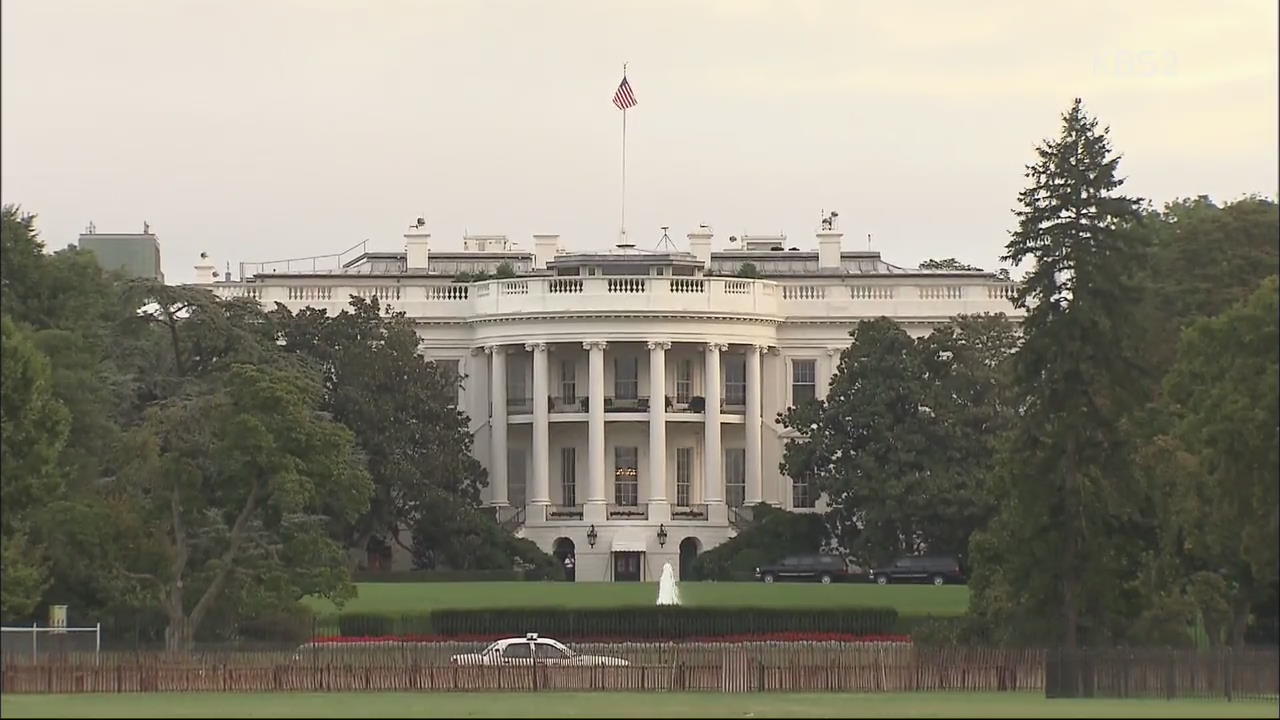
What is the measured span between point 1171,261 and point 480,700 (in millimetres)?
35204

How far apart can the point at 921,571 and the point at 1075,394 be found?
39633 millimetres

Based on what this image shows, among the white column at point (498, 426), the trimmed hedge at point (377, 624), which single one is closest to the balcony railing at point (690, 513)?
the white column at point (498, 426)

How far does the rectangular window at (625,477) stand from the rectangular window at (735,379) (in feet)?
14.6

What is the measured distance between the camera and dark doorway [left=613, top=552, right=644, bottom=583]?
121125 millimetres

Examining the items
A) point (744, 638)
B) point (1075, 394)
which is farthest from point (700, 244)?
point (1075, 394)

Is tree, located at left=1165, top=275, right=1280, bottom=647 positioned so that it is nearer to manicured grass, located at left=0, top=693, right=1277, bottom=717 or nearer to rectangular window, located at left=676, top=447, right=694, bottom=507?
manicured grass, located at left=0, top=693, right=1277, bottom=717

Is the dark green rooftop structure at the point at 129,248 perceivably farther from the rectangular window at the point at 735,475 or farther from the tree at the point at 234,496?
the tree at the point at 234,496

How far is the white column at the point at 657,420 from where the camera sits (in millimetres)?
122875

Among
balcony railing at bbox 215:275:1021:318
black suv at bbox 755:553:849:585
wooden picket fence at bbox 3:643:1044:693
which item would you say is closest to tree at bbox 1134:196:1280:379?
wooden picket fence at bbox 3:643:1044:693

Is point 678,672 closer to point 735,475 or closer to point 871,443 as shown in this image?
point 871,443

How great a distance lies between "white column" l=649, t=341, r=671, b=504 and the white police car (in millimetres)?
40726

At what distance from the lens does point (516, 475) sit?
5044 inches

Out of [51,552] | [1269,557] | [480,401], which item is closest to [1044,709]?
[1269,557]

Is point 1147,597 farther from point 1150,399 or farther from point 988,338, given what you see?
point 988,338
